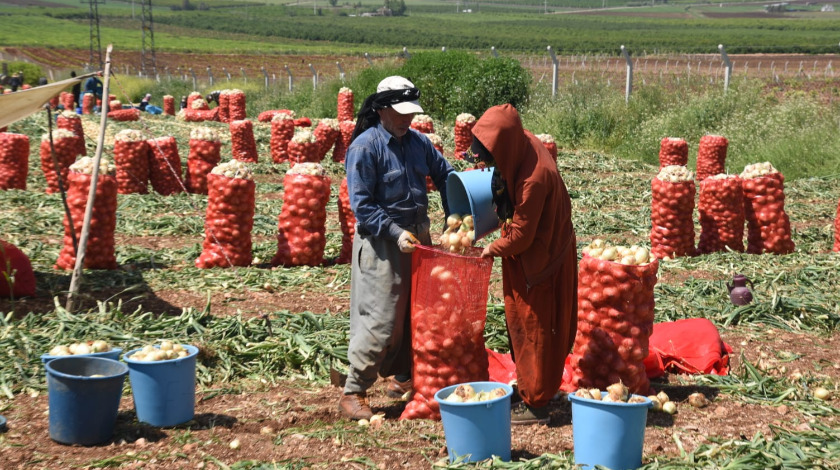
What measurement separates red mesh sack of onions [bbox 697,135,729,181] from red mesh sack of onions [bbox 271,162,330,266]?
7.32 m

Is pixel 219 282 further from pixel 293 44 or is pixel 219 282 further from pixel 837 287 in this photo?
pixel 293 44

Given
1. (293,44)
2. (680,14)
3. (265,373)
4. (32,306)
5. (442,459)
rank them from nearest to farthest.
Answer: (442,459)
(265,373)
(32,306)
(293,44)
(680,14)

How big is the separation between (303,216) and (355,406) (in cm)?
388

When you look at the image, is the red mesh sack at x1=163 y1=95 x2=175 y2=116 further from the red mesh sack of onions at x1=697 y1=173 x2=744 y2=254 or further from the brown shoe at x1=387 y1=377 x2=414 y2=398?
the brown shoe at x1=387 y1=377 x2=414 y2=398

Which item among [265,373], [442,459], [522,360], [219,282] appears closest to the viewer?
[442,459]

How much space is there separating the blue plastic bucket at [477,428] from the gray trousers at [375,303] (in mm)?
827

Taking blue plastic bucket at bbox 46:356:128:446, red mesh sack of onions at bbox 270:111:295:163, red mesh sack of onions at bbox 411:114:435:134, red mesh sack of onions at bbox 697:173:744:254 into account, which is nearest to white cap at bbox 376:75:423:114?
blue plastic bucket at bbox 46:356:128:446

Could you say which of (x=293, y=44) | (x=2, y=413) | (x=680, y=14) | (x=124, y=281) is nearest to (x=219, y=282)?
(x=124, y=281)

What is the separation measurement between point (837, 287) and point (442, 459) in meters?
4.45

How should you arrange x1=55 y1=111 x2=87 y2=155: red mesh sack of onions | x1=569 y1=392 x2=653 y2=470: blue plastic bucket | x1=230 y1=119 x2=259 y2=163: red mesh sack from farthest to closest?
x1=230 y1=119 x2=259 y2=163: red mesh sack < x1=55 y1=111 x2=87 y2=155: red mesh sack of onions < x1=569 y1=392 x2=653 y2=470: blue plastic bucket

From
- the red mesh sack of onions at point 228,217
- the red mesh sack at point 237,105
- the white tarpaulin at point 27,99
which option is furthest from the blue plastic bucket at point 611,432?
the red mesh sack at point 237,105

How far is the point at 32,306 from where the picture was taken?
7.16m

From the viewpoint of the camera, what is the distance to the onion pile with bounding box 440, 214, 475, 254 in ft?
15.9

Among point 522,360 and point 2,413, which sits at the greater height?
point 522,360
